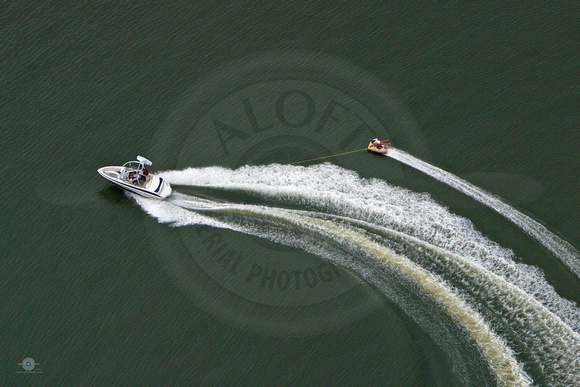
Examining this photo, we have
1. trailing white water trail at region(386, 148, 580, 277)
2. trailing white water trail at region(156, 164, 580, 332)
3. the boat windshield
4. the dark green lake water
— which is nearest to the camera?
the dark green lake water

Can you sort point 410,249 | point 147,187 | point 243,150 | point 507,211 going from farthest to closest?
1. point 243,150
2. point 147,187
3. point 507,211
4. point 410,249

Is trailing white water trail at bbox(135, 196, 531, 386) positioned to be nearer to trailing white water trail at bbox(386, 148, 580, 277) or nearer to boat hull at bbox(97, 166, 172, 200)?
boat hull at bbox(97, 166, 172, 200)

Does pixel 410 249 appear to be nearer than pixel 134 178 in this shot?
Yes

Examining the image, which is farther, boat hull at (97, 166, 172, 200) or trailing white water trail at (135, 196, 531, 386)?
boat hull at (97, 166, 172, 200)

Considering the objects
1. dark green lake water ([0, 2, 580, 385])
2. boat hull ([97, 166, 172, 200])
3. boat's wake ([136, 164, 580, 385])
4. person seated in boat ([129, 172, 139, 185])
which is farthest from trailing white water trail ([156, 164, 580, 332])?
person seated in boat ([129, 172, 139, 185])

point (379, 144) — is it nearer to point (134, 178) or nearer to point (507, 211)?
point (507, 211)

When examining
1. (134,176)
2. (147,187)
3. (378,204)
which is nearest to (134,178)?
(134,176)

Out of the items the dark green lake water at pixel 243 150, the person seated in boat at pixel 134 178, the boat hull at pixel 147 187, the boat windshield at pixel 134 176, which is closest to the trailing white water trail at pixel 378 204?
the dark green lake water at pixel 243 150

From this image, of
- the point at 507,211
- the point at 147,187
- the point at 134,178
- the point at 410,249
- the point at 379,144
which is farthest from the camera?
the point at 379,144
